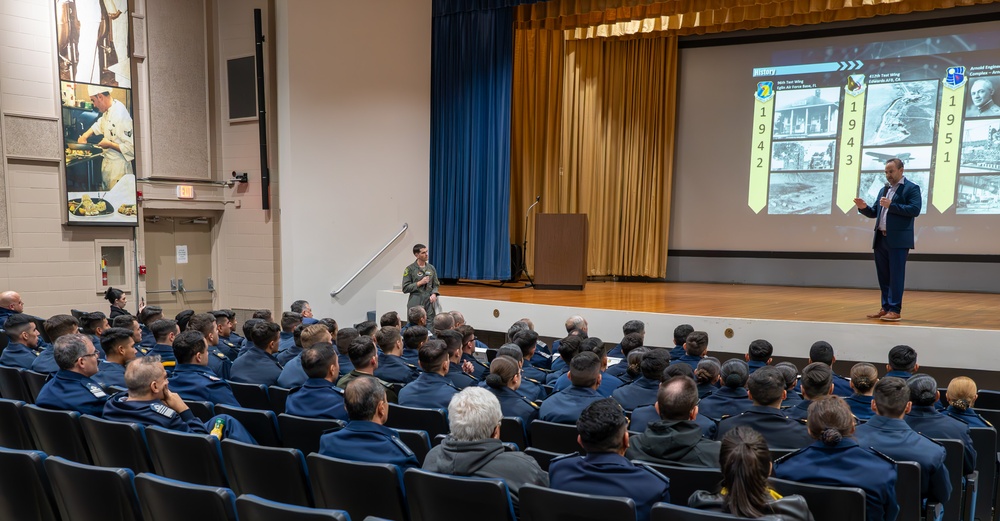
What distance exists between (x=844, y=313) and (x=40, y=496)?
688cm

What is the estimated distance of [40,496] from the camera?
286 centimetres

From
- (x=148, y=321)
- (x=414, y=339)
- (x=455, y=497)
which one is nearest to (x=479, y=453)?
(x=455, y=497)

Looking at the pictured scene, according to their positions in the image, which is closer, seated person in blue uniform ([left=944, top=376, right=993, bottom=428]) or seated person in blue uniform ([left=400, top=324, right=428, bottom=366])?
seated person in blue uniform ([left=944, top=376, right=993, bottom=428])

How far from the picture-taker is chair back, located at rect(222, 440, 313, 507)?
9.52 feet

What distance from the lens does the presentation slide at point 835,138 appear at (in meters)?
9.69

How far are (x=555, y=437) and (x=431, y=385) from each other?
83 centimetres

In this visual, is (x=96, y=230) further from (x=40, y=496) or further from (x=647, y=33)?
(x=647, y=33)

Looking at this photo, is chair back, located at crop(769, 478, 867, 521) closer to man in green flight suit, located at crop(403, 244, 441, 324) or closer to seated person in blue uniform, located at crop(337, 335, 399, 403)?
seated person in blue uniform, located at crop(337, 335, 399, 403)

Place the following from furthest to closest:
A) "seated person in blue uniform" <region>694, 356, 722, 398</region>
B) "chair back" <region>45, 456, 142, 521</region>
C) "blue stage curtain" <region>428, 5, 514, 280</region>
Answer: "blue stage curtain" <region>428, 5, 514, 280</region>, "seated person in blue uniform" <region>694, 356, 722, 398</region>, "chair back" <region>45, 456, 142, 521</region>

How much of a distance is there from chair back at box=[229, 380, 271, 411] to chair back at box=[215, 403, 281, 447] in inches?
24.6

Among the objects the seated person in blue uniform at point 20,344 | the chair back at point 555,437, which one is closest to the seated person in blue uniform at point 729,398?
the chair back at point 555,437

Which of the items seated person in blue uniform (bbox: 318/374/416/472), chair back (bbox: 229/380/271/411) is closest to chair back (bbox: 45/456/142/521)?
seated person in blue uniform (bbox: 318/374/416/472)

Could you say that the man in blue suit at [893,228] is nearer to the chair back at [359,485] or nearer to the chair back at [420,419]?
the chair back at [420,419]

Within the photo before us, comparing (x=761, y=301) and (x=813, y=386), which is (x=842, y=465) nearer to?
(x=813, y=386)
